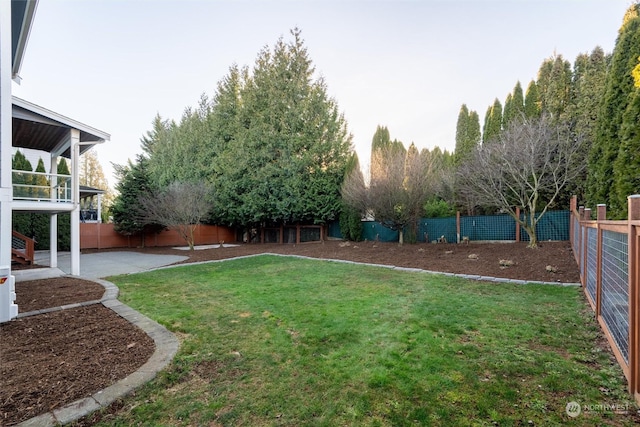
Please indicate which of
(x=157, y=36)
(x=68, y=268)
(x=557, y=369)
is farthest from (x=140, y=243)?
(x=557, y=369)

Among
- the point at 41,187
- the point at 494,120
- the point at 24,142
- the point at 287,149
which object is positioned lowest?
the point at 41,187

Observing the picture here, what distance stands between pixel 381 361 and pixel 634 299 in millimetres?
2040

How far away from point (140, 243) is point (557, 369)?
20534 millimetres

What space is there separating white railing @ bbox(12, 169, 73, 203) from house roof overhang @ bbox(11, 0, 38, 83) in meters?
2.64

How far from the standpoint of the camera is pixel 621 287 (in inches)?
107

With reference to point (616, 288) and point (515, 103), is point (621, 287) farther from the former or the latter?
point (515, 103)

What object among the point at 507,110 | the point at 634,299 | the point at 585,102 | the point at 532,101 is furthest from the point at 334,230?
the point at 634,299

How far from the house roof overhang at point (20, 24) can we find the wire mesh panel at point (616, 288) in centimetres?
956

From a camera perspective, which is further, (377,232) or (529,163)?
(377,232)

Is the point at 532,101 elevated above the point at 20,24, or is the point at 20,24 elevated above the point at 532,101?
the point at 532,101

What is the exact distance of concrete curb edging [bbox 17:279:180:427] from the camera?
2068 mm

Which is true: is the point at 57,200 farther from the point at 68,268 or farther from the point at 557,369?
the point at 557,369

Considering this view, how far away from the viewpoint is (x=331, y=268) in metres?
8.63

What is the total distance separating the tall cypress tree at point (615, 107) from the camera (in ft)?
24.1
